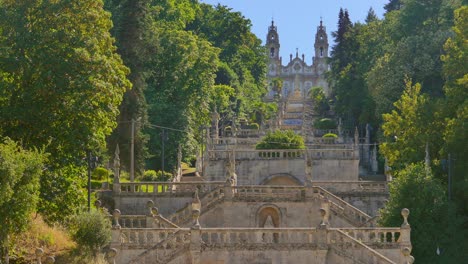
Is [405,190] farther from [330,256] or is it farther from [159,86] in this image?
[159,86]

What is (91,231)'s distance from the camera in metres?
33.4

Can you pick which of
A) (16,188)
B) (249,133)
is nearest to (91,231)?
(16,188)

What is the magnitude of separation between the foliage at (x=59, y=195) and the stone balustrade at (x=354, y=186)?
12307 millimetres

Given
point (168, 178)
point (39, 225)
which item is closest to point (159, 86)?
point (168, 178)

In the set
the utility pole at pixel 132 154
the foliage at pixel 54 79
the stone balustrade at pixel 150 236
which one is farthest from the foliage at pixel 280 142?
the stone balustrade at pixel 150 236

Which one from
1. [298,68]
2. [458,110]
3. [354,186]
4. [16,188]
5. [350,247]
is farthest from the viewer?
[298,68]

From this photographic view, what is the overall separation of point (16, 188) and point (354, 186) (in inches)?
720

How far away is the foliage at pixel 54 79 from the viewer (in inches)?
1324

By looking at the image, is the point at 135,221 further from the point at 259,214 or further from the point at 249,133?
the point at 249,133

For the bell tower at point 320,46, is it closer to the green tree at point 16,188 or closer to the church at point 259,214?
the church at point 259,214

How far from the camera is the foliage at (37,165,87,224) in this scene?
33531mm

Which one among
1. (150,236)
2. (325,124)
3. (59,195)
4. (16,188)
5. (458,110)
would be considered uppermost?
(325,124)

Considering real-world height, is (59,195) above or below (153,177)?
below

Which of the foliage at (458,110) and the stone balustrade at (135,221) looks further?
the foliage at (458,110)
